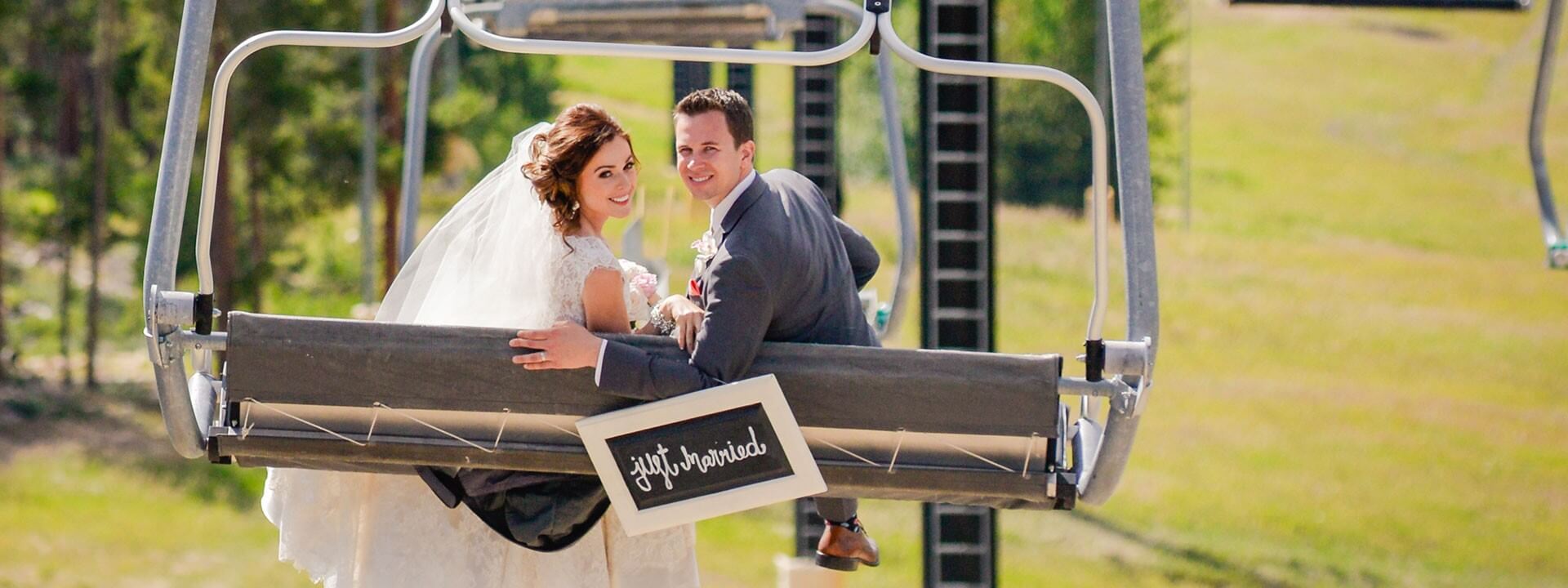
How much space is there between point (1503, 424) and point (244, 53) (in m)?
14.1

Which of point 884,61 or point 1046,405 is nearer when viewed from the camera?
point 1046,405

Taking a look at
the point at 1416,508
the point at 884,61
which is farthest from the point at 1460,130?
the point at 884,61

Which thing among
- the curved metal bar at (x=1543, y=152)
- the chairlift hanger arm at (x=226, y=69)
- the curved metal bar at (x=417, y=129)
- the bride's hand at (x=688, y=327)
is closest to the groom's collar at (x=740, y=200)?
the bride's hand at (x=688, y=327)

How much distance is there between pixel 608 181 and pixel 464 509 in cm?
76

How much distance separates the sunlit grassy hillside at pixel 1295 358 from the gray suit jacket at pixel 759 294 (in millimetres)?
8884

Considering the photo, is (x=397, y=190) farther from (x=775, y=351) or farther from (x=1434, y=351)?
(x=775, y=351)

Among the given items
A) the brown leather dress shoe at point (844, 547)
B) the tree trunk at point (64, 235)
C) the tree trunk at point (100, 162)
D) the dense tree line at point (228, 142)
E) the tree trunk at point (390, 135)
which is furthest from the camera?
the tree trunk at point (64, 235)

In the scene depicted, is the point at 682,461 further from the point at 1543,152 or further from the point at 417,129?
the point at 1543,152

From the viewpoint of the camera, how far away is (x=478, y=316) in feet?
10.5

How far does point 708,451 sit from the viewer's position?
281cm

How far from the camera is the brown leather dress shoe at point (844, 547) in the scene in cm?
350

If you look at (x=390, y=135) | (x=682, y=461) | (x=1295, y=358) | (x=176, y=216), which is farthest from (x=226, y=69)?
(x=1295, y=358)

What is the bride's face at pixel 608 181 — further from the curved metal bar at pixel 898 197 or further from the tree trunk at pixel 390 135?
the tree trunk at pixel 390 135

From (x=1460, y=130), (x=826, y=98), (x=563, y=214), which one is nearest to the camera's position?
(x=563, y=214)
